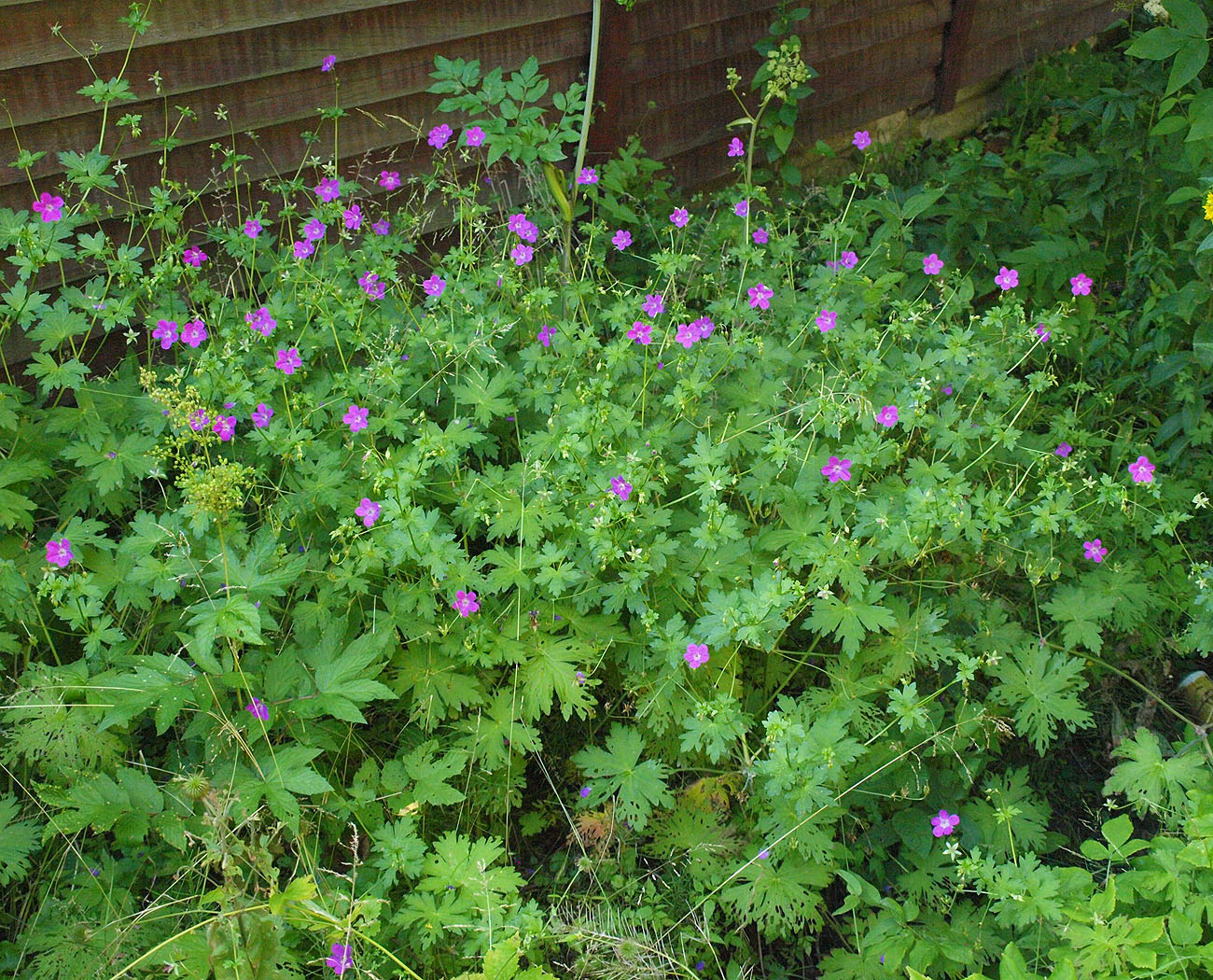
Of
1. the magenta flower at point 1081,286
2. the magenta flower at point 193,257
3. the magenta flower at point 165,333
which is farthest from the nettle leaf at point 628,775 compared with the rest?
the magenta flower at point 1081,286

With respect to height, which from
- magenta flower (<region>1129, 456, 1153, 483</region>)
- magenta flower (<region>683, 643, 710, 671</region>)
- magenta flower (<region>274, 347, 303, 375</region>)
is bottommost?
magenta flower (<region>683, 643, 710, 671</region>)

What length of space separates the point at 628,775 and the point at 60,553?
50.8 inches

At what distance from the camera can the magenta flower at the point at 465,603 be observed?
2277mm

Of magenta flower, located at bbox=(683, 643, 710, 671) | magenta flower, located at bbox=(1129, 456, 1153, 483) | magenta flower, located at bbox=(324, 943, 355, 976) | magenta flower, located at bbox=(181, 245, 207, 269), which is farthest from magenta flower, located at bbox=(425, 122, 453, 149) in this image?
A: magenta flower, located at bbox=(324, 943, 355, 976)

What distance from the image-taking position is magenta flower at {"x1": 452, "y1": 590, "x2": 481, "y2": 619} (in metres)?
2.28

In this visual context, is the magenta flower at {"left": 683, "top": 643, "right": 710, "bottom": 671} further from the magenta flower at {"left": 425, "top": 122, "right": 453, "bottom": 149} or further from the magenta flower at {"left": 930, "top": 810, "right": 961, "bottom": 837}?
the magenta flower at {"left": 425, "top": 122, "right": 453, "bottom": 149}

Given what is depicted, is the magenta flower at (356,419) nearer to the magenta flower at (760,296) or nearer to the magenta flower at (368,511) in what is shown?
the magenta flower at (368,511)

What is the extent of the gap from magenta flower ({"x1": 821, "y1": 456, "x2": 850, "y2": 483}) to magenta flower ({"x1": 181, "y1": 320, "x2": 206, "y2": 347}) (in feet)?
5.16

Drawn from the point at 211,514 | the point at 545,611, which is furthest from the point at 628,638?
the point at 211,514

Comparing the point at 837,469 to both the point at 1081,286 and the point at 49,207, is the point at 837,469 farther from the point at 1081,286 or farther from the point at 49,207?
the point at 49,207

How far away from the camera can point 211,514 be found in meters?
2.26

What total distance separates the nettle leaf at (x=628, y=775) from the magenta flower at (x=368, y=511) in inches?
26.6

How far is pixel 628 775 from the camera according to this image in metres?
2.30

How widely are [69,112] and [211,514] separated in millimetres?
1446
